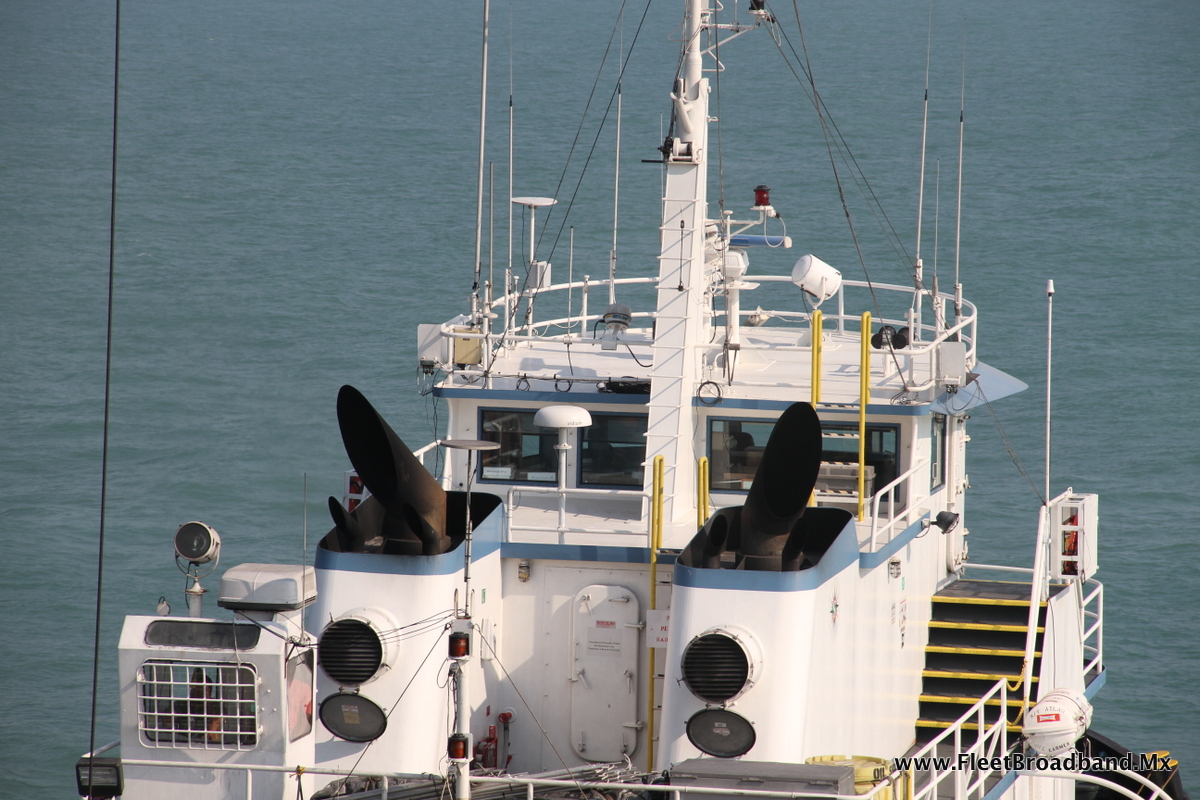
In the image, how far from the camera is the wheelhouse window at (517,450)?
52.1 ft

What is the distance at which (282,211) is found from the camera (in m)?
48.0

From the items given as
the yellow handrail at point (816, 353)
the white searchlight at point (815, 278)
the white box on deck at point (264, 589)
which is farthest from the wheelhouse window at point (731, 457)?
the white box on deck at point (264, 589)

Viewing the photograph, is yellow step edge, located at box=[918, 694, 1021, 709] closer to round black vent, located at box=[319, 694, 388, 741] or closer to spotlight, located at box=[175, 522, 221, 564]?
round black vent, located at box=[319, 694, 388, 741]

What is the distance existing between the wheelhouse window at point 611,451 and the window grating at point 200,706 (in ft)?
15.3

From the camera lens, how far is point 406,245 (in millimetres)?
44750

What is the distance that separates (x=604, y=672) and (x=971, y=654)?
449 centimetres

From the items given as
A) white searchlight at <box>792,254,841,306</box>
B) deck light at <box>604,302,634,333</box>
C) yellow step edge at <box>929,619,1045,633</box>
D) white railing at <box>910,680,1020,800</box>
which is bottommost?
white railing at <box>910,680,1020,800</box>

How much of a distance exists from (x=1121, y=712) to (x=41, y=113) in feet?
155

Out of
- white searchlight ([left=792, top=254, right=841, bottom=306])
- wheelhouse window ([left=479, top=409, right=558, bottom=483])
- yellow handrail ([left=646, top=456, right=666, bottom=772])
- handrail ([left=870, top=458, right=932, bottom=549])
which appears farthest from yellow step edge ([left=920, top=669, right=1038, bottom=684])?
wheelhouse window ([left=479, top=409, right=558, bottom=483])

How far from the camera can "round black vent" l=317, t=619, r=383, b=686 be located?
499 inches

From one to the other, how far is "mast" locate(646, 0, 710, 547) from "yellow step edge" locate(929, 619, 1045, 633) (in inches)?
137

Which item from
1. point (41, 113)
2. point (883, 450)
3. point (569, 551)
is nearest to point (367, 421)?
point (569, 551)

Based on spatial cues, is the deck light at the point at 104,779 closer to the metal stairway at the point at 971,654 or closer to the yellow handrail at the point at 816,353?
the yellow handrail at the point at 816,353

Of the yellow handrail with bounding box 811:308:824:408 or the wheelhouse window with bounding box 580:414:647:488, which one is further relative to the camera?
the wheelhouse window with bounding box 580:414:647:488
